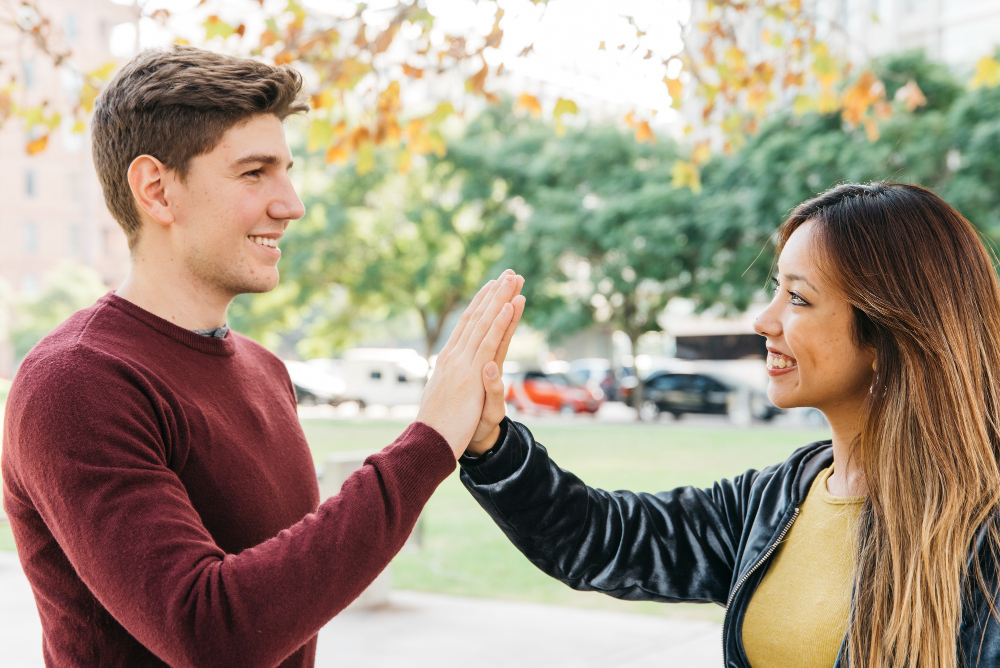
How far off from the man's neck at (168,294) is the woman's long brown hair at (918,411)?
140 cm

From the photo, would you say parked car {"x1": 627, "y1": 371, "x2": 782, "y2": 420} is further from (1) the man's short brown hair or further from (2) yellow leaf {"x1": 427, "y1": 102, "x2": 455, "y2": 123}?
(1) the man's short brown hair

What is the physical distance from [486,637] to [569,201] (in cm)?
1935

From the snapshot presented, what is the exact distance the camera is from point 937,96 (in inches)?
774

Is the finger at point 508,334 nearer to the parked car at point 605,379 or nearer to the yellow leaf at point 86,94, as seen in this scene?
the yellow leaf at point 86,94

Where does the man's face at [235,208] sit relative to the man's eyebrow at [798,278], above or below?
above

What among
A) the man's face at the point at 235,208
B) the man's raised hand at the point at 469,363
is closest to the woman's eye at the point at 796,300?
the man's raised hand at the point at 469,363

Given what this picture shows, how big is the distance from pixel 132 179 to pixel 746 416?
926 inches

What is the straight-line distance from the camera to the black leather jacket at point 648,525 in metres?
2.11

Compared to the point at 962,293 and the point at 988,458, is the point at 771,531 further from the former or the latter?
the point at 962,293

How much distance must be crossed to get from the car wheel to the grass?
308 centimetres

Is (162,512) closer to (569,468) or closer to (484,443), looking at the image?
(484,443)

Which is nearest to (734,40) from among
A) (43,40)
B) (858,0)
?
(43,40)

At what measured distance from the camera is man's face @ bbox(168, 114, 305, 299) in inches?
71.5

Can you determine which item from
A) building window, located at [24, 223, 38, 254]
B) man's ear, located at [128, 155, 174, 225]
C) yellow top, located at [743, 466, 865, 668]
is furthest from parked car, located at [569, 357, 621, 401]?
man's ear, located at [128, 155, 174, 225]
